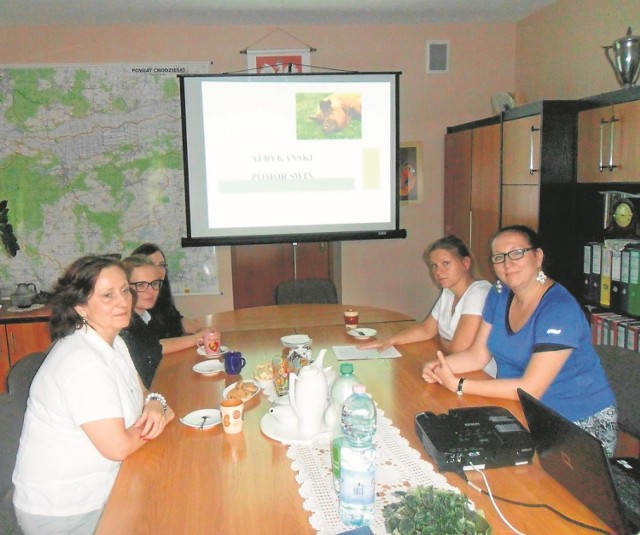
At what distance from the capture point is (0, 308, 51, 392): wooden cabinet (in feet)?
12.6

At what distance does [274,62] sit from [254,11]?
0.44 metres

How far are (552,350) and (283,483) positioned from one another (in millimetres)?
1000

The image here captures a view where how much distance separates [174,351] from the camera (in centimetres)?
255

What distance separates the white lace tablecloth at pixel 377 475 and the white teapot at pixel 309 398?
0.05 metres

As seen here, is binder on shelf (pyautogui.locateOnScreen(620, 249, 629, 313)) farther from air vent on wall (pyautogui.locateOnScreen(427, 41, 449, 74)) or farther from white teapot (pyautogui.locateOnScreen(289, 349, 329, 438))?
air vent on wall (pyautogui.locateOnScreen(427, 41, 449, 74))

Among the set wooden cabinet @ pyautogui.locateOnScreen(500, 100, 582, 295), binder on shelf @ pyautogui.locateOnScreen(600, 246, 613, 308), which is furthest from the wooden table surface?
binder on shelf @ pyautogui.locateOnScreen(600, 246, 613, 308)

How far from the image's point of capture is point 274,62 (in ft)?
14.1

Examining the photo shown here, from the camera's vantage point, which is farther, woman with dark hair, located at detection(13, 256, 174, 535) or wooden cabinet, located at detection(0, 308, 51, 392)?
wooden cabinet, located at detection(0, 308, 51, 392)

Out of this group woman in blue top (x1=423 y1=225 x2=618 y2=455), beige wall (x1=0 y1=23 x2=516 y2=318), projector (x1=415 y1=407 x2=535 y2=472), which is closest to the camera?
projector (x1=415 y1=407 x2=535 y2=472)

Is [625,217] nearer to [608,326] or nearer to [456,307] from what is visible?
[608,326]

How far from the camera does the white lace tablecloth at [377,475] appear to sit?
4.05 ft

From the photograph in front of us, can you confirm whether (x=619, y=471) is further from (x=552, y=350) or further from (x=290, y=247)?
(x=290, y=247)

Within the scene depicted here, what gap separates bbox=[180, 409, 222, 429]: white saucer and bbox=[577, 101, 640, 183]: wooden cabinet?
2215 mm

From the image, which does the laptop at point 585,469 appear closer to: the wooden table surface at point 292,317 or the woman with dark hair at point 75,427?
the woman with dark hair at point 75,427
